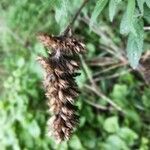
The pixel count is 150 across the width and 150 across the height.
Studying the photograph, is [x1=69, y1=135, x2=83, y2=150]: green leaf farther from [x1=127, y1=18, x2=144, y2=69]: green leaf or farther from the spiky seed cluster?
the spiky seed cluster

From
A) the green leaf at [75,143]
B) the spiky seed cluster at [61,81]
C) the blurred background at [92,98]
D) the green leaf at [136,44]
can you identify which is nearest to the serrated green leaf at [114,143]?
the blurred background at [92,98]

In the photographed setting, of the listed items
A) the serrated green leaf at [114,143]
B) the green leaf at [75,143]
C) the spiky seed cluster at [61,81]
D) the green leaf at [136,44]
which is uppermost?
the spiky seed cluster at [61,81]

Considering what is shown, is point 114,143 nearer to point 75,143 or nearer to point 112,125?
point 112,125

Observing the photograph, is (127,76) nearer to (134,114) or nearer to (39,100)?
(134,114)

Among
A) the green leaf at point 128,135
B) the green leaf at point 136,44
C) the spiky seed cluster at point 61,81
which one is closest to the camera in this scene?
the spiky seed cluster at point 61,81

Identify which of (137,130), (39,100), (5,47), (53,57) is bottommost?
(137,130)

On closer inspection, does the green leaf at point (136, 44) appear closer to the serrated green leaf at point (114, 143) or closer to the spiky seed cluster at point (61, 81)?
the spiky seed cluster at point (61, 81)

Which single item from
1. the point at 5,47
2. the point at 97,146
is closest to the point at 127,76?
the point at 97,146
